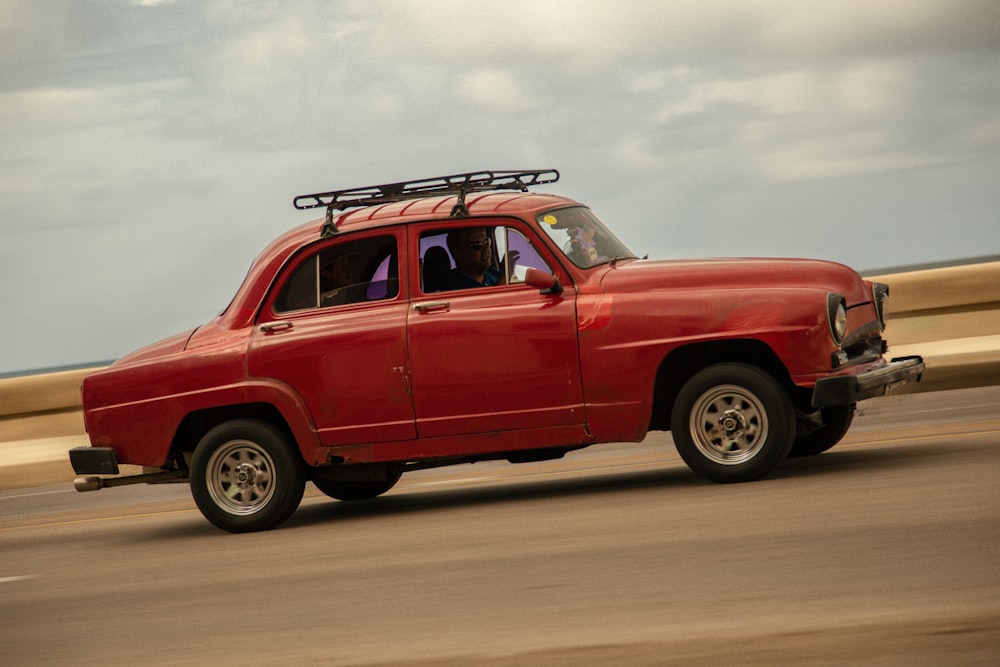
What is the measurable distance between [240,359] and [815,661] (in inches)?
209

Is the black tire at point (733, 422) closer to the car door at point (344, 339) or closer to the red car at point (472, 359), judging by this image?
the red car at point (472, 359)

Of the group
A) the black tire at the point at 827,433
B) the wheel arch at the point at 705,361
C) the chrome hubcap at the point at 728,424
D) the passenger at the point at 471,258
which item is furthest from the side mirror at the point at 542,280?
the black tire at the point at 827,433

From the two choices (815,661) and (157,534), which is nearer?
(815,661)

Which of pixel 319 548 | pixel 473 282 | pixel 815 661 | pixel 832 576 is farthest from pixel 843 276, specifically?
pixel 815 661

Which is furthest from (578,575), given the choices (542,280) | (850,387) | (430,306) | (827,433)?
(827,433)

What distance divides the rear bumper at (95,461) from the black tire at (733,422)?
3878 millimetres

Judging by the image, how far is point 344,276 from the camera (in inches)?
358

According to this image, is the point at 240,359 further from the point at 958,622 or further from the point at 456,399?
the point at 958,622

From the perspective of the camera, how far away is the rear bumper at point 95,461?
30.7 feet

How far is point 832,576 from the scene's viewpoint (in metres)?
5.75

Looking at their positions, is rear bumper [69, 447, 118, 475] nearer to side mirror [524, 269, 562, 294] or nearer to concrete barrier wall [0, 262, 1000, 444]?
side mirror [524, 269, 562, 294]

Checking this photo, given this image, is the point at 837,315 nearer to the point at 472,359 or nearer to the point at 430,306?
the point at 472,359

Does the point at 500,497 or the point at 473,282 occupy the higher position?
the point at 473,282

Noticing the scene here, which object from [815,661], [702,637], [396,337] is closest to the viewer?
[815,661]
